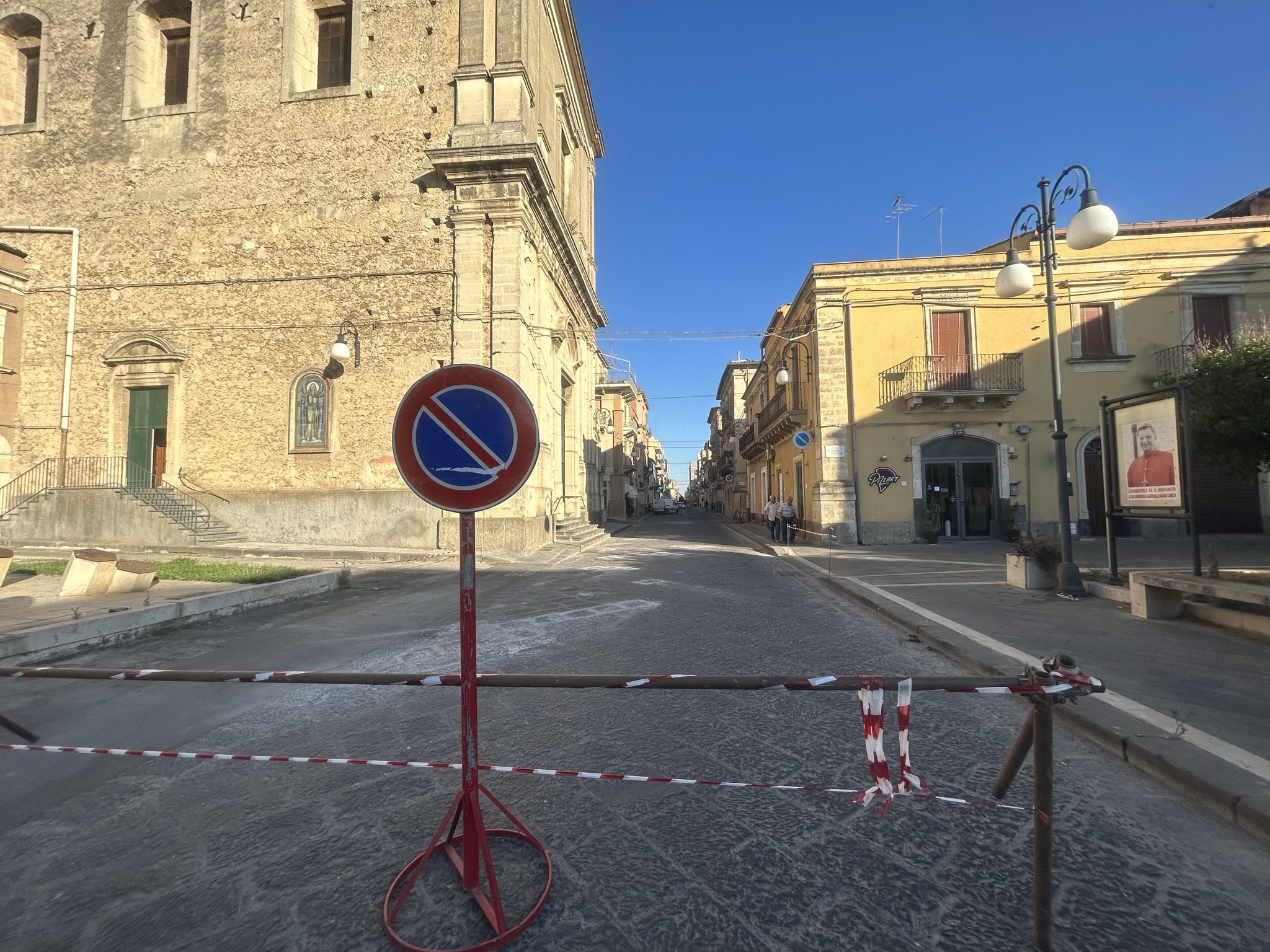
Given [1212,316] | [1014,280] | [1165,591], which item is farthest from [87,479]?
[1212,316]

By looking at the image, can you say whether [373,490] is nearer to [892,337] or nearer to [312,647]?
[312,647]

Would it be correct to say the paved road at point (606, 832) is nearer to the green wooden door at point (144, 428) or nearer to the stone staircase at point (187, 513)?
the stone staircase at point (187, 513)

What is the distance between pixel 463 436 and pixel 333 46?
2136 cm

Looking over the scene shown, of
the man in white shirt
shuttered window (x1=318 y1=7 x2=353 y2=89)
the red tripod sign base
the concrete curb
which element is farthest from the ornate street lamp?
the red tripod sign base

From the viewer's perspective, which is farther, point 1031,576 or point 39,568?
point 39,568

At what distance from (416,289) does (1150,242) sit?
20.0m

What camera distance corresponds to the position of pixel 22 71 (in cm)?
1880

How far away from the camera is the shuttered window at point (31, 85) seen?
18.7 m

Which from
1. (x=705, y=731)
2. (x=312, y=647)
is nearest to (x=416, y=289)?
(x=312, y=647)

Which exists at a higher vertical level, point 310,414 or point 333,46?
point 333,46

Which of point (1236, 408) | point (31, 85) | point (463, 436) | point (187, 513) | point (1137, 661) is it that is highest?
point (31, 85)

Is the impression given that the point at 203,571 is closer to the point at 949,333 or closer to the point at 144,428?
the point at 144,428

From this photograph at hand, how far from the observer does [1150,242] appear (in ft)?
54.9

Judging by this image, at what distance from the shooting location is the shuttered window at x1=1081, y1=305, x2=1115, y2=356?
1681 cm
